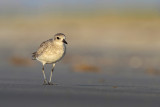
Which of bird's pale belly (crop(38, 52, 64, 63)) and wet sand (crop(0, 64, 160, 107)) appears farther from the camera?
bird's pale belly (crop(38, 52, 64, 63))

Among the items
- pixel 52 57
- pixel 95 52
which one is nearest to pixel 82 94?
pixel 52 57

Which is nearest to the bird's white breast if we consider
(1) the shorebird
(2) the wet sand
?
(1) the shorebird

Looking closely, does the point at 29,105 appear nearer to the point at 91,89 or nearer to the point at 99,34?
the point at 91,89

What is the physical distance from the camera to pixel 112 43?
96.2 feet

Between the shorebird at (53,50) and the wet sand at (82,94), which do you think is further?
the shorebird at (53,50)

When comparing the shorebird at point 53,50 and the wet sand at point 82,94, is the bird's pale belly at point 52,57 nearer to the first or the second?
the shorebird at point 53,50

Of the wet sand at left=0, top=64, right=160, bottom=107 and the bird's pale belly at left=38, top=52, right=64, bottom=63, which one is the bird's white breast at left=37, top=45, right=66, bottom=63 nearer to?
the bird's pale belly at left=38, top=52, right=64, bottom=63

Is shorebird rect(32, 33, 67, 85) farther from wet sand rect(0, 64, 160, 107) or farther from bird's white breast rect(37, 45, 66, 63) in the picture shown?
wet sand rect(0, 64, 160, 107)

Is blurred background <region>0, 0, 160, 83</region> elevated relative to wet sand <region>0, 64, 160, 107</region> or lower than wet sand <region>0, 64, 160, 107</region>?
elevated

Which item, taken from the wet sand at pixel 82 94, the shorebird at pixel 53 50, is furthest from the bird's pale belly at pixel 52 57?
the wet sand at pixel 82 94

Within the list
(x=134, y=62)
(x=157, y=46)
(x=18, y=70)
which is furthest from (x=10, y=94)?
(x=157, y=46)

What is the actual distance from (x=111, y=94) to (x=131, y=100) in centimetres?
64

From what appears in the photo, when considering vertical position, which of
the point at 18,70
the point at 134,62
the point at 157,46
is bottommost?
the point at 18,70

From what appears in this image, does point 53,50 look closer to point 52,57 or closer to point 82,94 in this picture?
point 52,57
